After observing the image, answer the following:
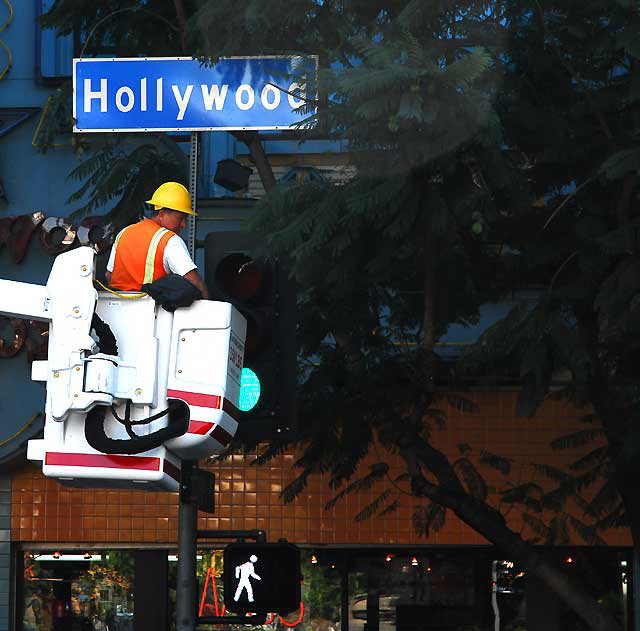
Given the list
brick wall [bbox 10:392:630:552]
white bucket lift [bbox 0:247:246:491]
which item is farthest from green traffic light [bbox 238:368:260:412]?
brick wall [bbox 10:392:630:552]

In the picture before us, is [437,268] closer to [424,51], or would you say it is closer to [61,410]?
[424,51]

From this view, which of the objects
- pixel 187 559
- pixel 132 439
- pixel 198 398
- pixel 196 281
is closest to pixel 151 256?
pixel 196 281

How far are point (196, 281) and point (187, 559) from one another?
4.05 feet

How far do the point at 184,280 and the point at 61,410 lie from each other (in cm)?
76

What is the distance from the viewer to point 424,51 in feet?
24.2

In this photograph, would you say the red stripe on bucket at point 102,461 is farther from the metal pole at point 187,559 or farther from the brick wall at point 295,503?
the brick wall at point 295,503

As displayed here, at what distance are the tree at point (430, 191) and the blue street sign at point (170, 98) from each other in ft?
2.00

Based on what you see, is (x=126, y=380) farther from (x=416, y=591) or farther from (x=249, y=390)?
(x=416, y=591)

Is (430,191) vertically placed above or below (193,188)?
above

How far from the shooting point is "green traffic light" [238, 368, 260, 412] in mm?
5789

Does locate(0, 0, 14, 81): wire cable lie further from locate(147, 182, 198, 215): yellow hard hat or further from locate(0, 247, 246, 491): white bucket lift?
locate(0, 247, 246, 491): white bucket lift

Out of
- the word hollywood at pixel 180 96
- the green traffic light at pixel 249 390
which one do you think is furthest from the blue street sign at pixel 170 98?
A: the green traffic light at pixel 249 390

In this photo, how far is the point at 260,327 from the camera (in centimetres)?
588

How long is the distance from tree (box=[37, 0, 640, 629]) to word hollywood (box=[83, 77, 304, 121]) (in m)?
0.58
